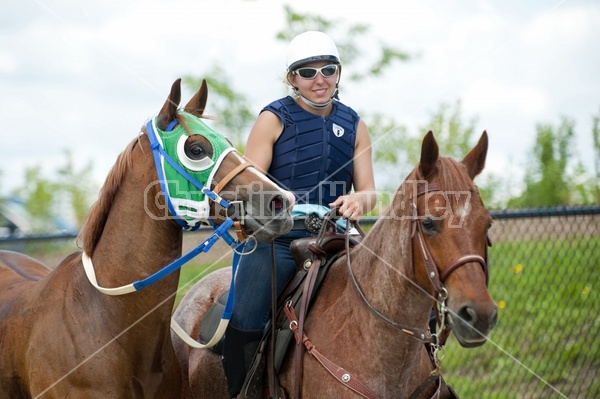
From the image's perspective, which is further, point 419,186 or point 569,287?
point 569,287

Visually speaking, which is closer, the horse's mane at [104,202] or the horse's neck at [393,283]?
the horse's neck at [393,283]

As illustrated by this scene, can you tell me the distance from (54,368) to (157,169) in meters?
1.25

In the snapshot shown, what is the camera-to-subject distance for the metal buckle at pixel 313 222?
4.39 metres

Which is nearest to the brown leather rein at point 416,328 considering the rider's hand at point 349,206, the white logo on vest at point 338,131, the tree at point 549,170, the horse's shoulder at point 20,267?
the rider's hand at point 349,206

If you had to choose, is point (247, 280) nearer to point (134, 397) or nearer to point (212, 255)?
point (134, 397)

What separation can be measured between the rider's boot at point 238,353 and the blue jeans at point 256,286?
0.04 meters

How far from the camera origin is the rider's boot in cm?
429

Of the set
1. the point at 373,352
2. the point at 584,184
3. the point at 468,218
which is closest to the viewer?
the point at 468,218

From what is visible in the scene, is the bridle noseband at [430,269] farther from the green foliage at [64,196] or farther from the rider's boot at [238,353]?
the green foliage at [64,196]

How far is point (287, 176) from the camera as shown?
4.46 meters

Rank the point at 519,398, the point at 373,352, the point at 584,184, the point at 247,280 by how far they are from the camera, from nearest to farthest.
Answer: the point at 373,352 → the point at 247,280 → the point at 519,398 → the point at 584,184

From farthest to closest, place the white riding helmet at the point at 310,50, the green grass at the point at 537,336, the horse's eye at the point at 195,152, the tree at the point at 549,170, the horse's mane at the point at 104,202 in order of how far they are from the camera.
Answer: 1. the tree at the point at 549,170
2. the green grass at the point at 537,336
3. the white riding helmet at the point at 310,50
4. the horse's mane at the point at 104,202
5. the horse's eye at the point at 195,152

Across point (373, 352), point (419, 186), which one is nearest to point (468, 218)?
point (419, 186)

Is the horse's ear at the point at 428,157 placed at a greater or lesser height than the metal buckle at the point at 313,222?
greater
